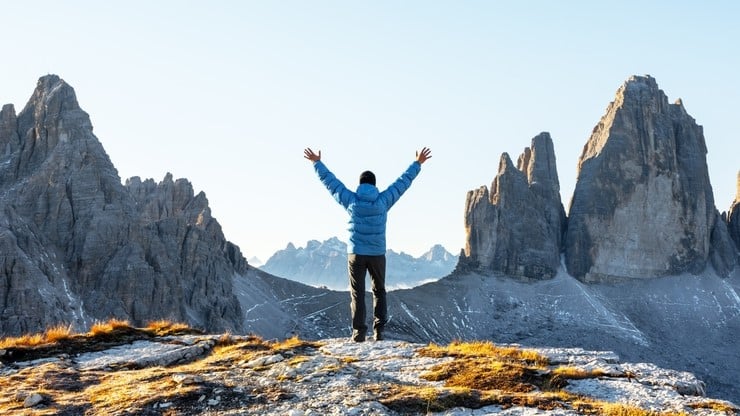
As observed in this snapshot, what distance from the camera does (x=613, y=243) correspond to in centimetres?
19388

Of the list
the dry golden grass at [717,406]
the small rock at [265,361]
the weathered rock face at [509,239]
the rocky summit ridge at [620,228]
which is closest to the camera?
the dry golden grass at [717,406]

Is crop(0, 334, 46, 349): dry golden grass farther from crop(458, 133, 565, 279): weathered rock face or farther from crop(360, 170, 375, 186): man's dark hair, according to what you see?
crop(458, 133, 565, 279): weathered rock face

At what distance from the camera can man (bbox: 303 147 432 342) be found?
1772 cm

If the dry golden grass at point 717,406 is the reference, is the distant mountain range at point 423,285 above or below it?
above

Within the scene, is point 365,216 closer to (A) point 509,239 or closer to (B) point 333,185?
(B) point 333,185

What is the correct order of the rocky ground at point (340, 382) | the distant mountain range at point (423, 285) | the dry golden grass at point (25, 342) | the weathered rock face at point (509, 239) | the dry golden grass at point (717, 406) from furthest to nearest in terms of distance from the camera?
1. the weathered rock face at point (509, 239)
2. the distant mountain range at point (423, 285)
3. the dry golden grass at point (25, 342)
4. the rocky ground at point (340, 382)
5. the dry golden grass at point (717, 406)

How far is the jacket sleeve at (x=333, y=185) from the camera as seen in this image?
17.9 meters

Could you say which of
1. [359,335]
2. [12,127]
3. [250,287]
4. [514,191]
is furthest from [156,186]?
[359,335]

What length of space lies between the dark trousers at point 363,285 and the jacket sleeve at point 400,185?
1316 millimetres

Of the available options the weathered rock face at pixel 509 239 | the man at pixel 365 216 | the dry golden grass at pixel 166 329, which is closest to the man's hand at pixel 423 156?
the man at pixel 365 216

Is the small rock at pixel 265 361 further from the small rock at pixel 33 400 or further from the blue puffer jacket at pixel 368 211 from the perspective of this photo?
the small rock at pixel 33 400

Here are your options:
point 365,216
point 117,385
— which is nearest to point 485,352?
point 365,216

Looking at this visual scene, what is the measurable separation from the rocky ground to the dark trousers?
83 centimetres

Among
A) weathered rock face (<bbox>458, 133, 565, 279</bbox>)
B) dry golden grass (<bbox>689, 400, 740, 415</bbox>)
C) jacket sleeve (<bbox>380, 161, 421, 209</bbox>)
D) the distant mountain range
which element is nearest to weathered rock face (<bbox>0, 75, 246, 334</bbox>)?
the distant mountain range
